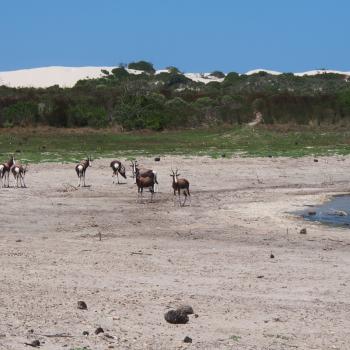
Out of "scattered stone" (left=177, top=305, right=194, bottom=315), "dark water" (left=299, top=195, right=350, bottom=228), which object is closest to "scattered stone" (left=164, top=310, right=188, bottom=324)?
"scattered stone" (left=177, top=305, right=194, bottom=315)

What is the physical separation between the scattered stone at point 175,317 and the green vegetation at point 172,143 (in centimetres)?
2773

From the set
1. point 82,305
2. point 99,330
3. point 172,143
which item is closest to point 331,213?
point 82,305

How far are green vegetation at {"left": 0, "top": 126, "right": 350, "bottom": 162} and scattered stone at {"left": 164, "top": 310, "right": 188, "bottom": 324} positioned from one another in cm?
2773

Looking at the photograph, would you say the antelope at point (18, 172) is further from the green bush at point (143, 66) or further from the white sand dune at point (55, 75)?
the green bush at point (143, 66)

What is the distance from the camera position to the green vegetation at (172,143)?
4222cm

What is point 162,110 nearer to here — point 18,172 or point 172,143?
point 172,143

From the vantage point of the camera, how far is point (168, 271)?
14969 millimetres

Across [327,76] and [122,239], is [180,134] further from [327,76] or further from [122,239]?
[327,76]

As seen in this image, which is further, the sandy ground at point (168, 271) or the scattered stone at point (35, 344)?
the sandy ground at point (168, 271)

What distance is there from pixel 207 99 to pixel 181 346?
58804 millimetres

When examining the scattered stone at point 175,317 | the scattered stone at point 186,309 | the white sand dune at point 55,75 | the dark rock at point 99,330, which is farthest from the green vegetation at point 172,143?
the white sand dune at point 55,75

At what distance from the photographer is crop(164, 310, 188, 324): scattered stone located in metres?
11.1

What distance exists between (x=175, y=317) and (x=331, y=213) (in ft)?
46.1

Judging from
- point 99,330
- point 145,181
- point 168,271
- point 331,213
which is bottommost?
point 331,213
